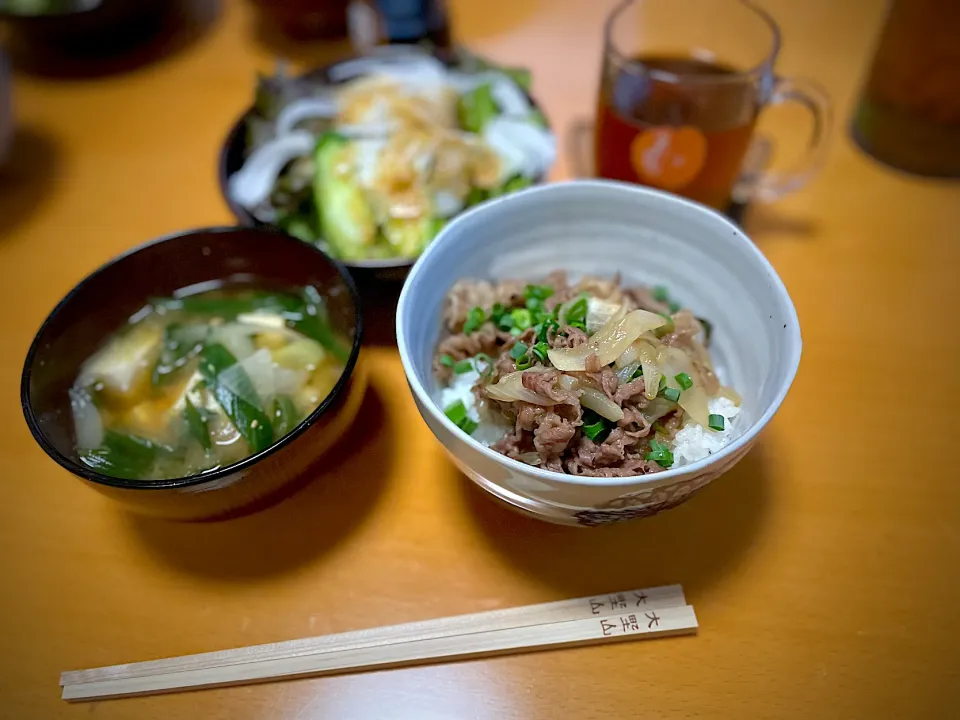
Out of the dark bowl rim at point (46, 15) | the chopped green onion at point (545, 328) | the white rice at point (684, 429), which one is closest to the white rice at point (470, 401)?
the white rice at point (684, 429)

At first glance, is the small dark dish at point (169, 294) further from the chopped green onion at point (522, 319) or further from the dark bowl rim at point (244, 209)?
the chopped green onion at point (522, 319)

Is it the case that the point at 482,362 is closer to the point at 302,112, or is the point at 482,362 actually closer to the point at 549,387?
the point at 549,387

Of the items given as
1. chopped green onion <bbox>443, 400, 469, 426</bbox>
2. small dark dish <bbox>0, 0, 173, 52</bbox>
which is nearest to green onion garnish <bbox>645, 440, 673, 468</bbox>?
chopped green onion <bbox>443, 400, 469, 426</bbox>

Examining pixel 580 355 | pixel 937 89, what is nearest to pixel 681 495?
pixel 580 355

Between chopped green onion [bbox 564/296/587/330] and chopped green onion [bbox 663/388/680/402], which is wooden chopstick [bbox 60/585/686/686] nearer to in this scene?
chopped green onion [bbox 663/388/680/402]

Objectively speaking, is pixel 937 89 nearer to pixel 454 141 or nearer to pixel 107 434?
pixel 454 141

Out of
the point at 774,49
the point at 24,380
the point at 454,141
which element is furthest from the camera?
the point at 454,141
